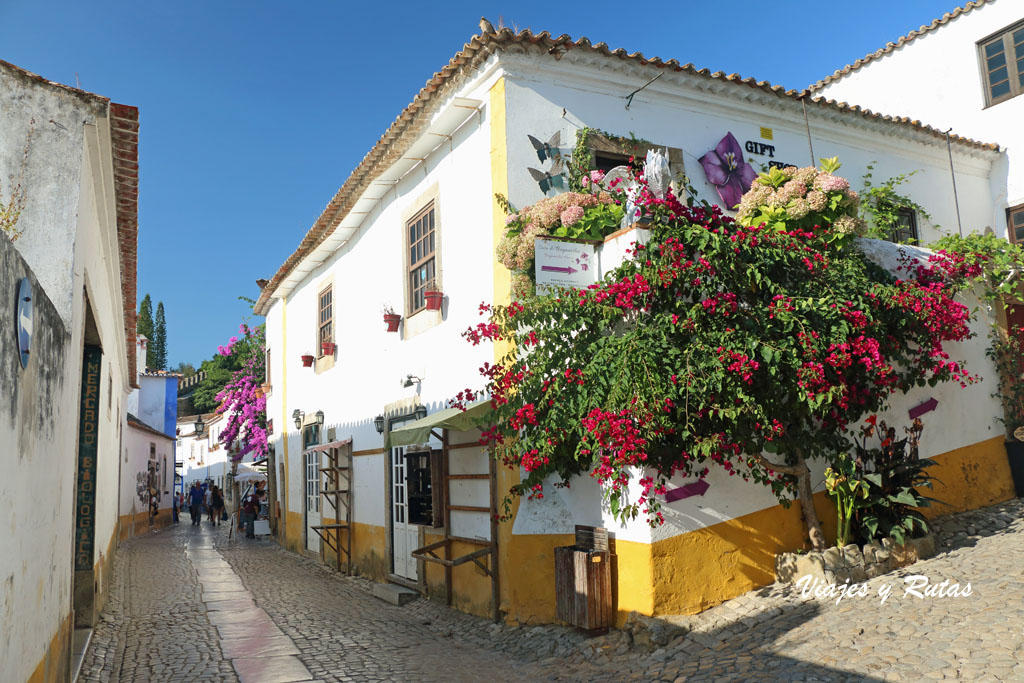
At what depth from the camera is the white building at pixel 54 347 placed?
3.62 m

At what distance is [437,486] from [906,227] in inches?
295

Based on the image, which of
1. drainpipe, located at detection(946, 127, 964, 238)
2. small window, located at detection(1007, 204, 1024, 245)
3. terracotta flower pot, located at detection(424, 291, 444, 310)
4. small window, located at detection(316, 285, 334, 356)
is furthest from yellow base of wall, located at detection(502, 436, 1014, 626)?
small window, located at detection(316, 285, 334, 356)

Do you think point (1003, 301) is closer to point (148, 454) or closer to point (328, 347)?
point (328, 347)

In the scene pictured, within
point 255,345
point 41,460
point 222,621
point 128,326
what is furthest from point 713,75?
point 255,345

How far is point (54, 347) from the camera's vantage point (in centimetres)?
470

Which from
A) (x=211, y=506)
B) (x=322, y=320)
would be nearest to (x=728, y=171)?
(x=322, y=320)

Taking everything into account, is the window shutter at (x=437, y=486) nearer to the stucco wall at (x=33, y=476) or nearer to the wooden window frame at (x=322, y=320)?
the stucco wall at (x=33, y=476)

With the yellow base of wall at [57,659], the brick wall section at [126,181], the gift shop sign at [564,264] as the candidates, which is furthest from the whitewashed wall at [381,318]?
the yellow base of wall at [57,659]

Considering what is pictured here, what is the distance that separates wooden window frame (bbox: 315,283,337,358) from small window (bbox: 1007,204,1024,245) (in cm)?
1124

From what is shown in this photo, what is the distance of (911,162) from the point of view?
11328 millimetres

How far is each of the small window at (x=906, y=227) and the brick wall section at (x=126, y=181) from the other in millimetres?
9579

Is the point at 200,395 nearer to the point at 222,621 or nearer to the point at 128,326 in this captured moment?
the point at 128,326

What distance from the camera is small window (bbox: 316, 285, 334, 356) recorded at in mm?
14320

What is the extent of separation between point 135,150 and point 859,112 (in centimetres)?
875
